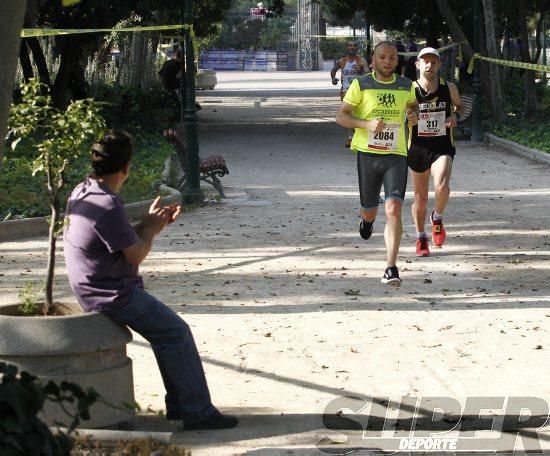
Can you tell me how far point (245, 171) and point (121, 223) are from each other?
13.8 m

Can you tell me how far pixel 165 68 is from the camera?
2947 cm

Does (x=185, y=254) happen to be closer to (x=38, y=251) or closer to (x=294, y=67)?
(x=38, y=251)

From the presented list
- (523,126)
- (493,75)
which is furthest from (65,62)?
(523,126)

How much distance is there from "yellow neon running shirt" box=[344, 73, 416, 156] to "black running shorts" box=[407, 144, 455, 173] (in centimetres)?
136

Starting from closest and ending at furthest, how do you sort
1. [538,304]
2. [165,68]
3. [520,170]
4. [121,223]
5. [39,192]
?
1. [121,223]
2. [538,304]
3. [39,192]
4. [520,170]
5. [165,68]

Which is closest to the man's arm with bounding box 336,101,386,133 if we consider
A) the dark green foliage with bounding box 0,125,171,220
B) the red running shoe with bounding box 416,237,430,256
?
the red running shoe with bounding box 416,237,430,256

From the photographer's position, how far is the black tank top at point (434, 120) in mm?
11234

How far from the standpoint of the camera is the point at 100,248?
605 cm

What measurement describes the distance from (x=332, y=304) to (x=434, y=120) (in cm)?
261

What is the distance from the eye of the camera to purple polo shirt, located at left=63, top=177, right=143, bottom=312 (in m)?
6.01

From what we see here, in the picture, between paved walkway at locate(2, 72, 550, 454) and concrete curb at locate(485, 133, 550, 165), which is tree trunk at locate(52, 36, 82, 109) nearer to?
concrete curb at locate(485, 133, 550, 165)

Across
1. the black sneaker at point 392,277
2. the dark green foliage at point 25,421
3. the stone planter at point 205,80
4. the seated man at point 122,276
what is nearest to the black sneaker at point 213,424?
the seated man at point 122,276

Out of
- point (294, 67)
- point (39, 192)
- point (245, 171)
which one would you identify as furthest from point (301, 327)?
point (294, 67)

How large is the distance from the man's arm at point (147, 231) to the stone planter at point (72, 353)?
12.6 inches
